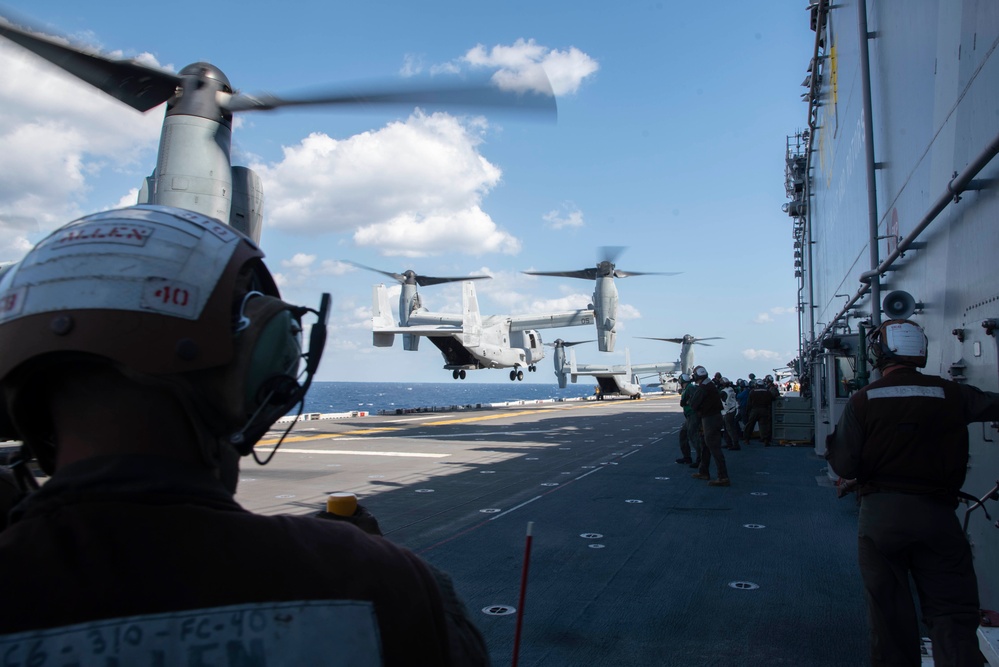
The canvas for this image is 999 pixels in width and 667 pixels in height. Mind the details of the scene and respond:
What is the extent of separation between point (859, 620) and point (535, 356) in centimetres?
3473

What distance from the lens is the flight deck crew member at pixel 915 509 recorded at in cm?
295

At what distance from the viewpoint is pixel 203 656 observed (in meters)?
0.96

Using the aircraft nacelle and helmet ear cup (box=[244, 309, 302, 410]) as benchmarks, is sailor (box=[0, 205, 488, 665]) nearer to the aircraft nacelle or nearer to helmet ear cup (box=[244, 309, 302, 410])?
helmet ear cup (box=[244, 309, 302, 410])

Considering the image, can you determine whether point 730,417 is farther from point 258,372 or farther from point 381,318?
point 381,318

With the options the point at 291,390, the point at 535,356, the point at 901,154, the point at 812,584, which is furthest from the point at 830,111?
the point at 535,356

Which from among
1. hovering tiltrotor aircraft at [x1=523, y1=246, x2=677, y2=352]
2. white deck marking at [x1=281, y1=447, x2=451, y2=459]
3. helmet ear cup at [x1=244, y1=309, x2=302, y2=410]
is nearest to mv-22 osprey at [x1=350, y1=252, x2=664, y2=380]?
hovering tiltrotor aircraft at [x1=523, y1=246, x2=677, y2=352]

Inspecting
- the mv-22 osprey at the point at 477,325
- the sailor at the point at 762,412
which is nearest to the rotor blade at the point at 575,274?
the mv-22 osprey at the point at 477,325

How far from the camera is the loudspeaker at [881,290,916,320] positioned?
16.2 feet

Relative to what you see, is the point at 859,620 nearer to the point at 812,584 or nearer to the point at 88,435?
the point at 812,584

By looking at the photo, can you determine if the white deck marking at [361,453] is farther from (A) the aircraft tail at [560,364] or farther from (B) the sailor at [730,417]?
(A) the aircraft tail at [560,364]

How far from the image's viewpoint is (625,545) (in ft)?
21.1

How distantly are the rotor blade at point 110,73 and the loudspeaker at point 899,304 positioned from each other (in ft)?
18.0

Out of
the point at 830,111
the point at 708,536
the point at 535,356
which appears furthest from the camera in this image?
the point at 535,356

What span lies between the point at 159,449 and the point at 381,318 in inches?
1306
